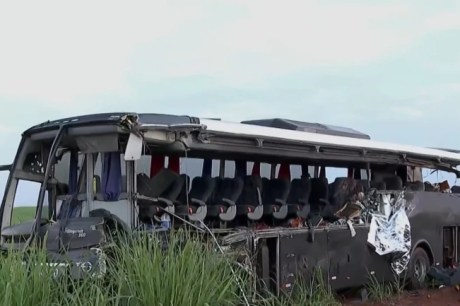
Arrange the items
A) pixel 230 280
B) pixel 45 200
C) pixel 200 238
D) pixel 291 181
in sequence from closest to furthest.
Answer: pixel 230 280, pixel 200 238, pixel 45 200, pixel 291 181

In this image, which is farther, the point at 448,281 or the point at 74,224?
the point at 448,281

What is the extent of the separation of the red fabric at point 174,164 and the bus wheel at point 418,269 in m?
Result: 5.09

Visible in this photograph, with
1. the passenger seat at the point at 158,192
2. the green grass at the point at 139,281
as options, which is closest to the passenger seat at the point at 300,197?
the passenger seat at the point at 158,192

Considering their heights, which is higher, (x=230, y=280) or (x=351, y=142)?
(x=351, y=142)

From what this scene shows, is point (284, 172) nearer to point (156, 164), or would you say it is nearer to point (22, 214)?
point (156, 164)

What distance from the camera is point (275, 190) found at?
10641mm

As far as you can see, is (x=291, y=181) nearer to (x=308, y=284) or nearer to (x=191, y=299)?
(x=308, y=284)

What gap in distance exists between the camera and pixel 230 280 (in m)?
6.42

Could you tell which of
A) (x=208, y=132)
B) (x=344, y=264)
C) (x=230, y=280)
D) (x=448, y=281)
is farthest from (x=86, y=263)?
(x=448, y=281)

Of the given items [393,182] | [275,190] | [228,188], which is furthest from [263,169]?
[393,182]

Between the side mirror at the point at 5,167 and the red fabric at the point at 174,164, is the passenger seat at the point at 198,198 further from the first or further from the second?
the side mirror at the point at 5,167

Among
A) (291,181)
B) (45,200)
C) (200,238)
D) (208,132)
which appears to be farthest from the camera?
(291,181)

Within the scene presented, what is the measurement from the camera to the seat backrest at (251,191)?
1005 cm

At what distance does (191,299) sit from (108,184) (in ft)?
8.82
